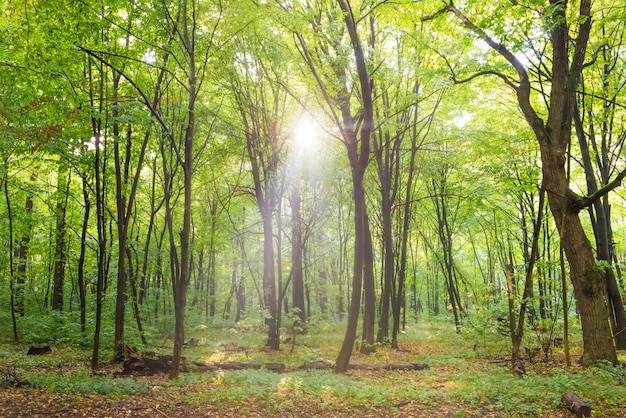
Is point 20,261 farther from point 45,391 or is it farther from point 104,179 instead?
point 45,391

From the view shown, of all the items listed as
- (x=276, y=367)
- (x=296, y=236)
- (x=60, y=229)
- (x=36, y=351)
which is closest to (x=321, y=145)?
(x=296, y=236)

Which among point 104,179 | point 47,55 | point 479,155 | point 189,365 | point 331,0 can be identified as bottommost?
point 189,365

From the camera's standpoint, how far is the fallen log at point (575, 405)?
551cm

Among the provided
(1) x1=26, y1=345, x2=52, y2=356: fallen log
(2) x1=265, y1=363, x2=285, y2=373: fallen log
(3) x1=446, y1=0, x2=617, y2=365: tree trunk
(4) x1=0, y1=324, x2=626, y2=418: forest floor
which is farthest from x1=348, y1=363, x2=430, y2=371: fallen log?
(1) x1=26, y1=345, x2=52, y2=356: fallen log

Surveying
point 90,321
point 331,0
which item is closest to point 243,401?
point 90,321

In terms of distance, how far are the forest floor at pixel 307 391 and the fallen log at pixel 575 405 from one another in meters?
0.11

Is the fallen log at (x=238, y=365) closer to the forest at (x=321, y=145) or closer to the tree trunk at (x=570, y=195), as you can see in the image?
the forest at (x=321, y=145)

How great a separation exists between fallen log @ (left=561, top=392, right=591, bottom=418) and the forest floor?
0.11 meters

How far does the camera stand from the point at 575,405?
5.66 m

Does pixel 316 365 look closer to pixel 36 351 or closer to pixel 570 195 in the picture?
→ pixel 570 195

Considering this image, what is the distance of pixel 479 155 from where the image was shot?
15.4m

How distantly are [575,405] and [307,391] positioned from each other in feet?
15.1

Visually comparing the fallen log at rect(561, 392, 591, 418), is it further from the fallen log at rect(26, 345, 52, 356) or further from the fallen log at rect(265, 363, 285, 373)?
the fallen log at rect(26, 345, 52, 356)

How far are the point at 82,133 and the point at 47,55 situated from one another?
211cm
